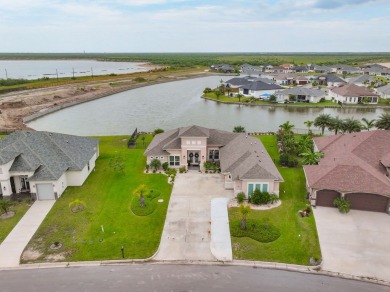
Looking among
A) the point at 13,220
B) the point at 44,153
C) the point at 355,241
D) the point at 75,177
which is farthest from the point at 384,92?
the point at 13,220

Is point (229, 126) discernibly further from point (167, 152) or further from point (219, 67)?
point (219, 67)

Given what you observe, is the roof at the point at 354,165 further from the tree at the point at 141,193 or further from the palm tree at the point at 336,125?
the tree at the point at 141,193

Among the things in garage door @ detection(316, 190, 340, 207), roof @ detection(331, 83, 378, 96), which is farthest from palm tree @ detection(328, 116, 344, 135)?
roof @ detection(331, 83, 378, 96)

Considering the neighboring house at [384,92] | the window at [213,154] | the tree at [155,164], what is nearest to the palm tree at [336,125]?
the window at [213,154]

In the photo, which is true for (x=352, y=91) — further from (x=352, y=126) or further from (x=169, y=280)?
(x=169, y=280)

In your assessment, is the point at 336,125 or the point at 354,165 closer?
the point at 354,165

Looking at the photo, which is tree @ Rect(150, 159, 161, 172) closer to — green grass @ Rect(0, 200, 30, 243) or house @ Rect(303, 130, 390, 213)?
green grass @ Rect(0, 200, 30, 243)
